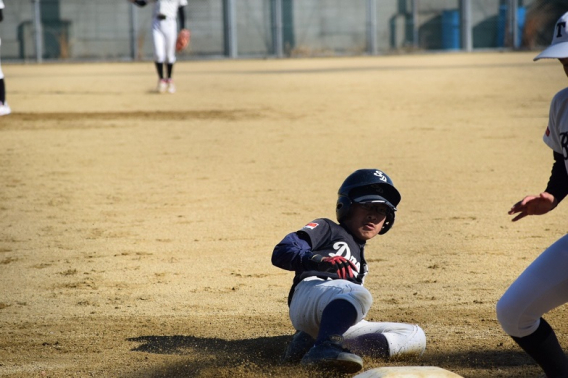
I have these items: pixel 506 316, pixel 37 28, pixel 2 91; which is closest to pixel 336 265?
pixel 506 316

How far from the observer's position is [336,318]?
9.96 ft

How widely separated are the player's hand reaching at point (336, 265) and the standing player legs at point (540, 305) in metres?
0.58

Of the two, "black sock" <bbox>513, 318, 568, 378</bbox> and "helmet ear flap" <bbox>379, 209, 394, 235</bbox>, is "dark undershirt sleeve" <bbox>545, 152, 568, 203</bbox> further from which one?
"helmet ear flap" <bbox>379, 209, 394, 235</bbox>

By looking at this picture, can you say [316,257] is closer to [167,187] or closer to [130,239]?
[130,239]

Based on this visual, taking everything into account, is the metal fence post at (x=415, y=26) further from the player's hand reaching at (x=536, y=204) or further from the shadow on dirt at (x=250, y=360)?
the player's hand reaching at (x=536, y=204)

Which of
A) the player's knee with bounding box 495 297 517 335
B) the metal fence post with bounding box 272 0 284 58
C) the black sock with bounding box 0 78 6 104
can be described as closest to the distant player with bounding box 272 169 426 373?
the player's knee with bounding box 495 297 517 335

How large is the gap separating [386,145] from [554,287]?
6.11 m

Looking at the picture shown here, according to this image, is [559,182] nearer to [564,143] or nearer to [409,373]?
[564,143]

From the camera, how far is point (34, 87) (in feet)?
49.8

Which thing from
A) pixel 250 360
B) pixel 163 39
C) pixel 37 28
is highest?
pixel 37 28

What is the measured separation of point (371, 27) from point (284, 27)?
2652mm

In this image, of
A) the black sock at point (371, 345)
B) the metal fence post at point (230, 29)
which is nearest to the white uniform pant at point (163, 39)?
the black sock at point (371, 345)

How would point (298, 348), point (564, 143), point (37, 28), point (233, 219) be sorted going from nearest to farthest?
point (564, 143) < point (298, 348) < point (233, 219) < point (37, 28)

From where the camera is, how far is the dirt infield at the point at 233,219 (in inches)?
141
